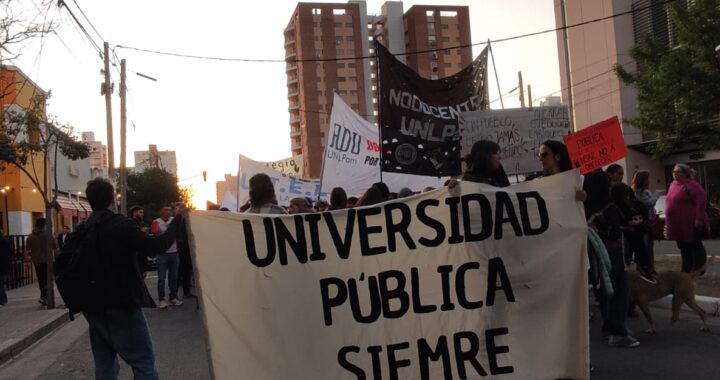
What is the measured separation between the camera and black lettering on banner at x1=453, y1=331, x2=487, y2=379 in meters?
3.95

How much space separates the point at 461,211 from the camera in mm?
4125

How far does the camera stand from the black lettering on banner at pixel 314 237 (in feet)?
13.1

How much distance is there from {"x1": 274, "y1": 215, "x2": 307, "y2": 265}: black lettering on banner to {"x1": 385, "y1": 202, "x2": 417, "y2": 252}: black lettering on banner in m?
0.53

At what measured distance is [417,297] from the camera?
4.02m

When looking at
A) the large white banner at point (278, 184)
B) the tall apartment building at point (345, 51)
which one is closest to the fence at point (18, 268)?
the large white banner at point (278, 184)

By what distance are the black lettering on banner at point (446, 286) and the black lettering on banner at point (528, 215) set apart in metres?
0.56

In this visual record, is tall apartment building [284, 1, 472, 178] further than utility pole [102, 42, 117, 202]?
Yes

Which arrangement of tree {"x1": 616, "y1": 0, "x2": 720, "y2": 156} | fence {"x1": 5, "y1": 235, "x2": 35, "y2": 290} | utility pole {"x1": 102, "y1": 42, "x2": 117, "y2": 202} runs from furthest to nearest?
utility pole {"x1": 102, "y1": 42, "x2": 117, "y2": 202}, fence {"x1": 5, "y1": 235, "x2": 35, "y2": 290}, tree {"x1": 616, "y1": 0, "x2": 720, "y2": 156}

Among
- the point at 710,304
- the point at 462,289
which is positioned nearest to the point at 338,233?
the point at 462,289

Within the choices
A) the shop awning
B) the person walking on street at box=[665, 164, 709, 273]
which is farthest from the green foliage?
the person walking on street at box=[665, 164, 709, 273]

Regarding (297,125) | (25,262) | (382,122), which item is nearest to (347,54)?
(297,125)

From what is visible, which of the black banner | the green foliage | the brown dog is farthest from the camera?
the green foliage

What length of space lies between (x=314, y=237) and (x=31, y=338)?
267 inches

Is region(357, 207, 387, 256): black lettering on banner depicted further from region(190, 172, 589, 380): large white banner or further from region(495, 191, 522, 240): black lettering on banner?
region(495, 191, 522, 240): black lettering on banner
